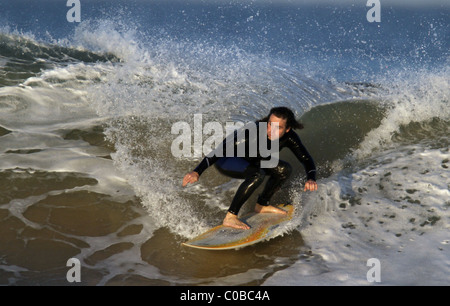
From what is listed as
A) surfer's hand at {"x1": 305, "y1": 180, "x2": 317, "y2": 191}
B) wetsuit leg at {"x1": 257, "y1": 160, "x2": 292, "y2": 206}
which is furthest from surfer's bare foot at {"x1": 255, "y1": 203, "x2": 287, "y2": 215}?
surfer's hand at {"x1": 305, "y1": 180, "x2": 317, "y2": 191}

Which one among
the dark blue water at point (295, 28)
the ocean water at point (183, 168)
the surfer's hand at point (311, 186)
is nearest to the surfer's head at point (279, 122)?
the surfer's hand at point (311, 186)

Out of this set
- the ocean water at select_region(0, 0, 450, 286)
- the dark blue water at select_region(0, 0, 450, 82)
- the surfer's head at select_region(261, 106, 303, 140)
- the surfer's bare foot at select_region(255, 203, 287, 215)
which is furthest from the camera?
the dark blue water at select_region(0, 0, 450, 82)

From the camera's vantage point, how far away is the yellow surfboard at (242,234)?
12.9ft

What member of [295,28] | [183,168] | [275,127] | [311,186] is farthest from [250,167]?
[295,28]

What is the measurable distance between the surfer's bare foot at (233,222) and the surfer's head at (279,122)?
0.90 metres

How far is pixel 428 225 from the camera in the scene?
4430 mm

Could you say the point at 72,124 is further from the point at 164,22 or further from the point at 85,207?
the point at 164,22

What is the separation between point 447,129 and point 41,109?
6519mm

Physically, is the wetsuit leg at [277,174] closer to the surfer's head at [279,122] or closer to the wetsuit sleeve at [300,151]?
the wetsuit sleeve at [300,151]

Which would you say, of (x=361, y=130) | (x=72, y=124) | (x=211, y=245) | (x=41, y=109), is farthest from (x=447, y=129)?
(x=41, y=109)

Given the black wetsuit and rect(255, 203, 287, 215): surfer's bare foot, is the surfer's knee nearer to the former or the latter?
the black wetsuit

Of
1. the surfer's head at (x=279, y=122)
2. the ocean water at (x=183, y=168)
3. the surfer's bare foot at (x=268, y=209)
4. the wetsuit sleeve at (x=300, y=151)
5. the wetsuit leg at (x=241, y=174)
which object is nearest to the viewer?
the ocean water at (x=183, y=168)

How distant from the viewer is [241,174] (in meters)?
4.37

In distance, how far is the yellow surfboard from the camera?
12.9ft
